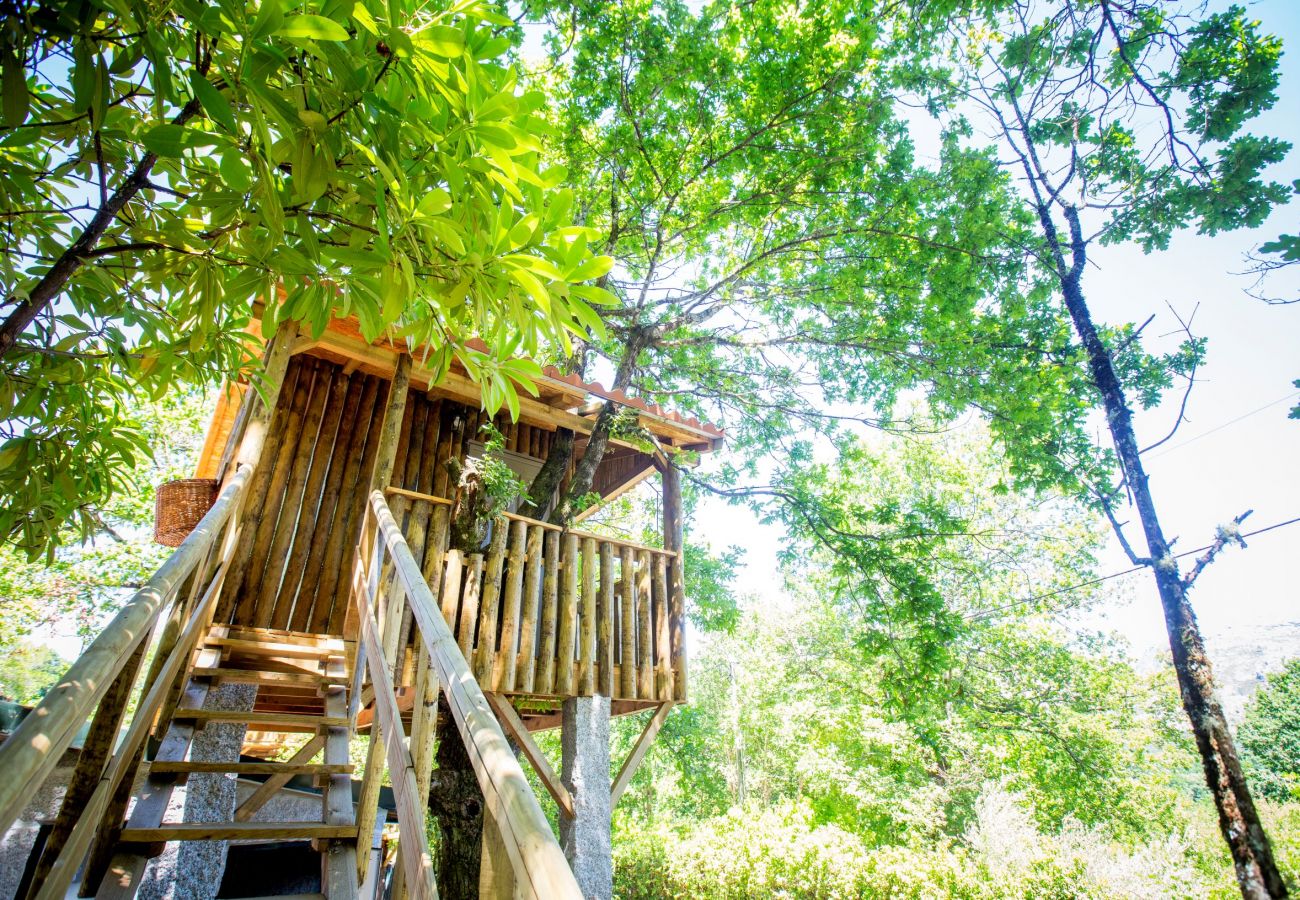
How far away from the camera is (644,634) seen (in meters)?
4.84

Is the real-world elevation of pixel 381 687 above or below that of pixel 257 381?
below

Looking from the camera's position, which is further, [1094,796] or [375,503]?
[1094,796]

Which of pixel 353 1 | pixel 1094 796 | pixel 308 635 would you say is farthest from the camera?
pixel 1094 796

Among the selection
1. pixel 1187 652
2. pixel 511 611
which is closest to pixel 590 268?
pixel 511 611

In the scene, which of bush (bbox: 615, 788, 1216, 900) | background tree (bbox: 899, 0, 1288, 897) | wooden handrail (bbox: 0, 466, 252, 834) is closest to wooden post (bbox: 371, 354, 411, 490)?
wooden handrail (bbox: 0, 466, 252, 834)

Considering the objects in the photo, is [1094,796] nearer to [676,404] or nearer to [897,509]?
[897,509]

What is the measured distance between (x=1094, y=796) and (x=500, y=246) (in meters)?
18.2

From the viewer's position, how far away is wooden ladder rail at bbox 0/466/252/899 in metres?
0.72

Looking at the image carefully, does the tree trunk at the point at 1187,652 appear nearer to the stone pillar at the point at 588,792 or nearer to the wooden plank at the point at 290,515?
the stone pillar at the point at 588,792

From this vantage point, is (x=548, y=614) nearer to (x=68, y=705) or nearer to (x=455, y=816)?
(x=455, y=816)

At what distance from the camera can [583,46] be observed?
5.43 m

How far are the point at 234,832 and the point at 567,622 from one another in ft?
8.14

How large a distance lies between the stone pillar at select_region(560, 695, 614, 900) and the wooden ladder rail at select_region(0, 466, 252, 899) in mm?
2552

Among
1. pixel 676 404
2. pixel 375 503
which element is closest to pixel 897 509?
pixel 676 404
